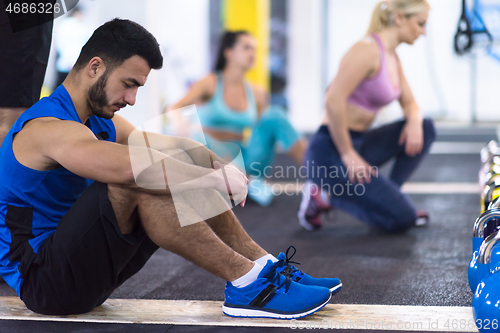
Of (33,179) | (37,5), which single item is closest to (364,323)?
(33,179)

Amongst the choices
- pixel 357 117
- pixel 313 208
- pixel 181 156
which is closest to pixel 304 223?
pixel 313 208

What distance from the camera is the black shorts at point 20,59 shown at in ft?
5.19

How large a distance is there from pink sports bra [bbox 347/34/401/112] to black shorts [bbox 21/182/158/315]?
4.71 feet

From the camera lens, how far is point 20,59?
1.60 meters

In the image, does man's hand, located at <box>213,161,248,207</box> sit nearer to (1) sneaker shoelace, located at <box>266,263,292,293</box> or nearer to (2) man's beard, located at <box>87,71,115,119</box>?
(1) sneaker shoelace, located at <box>266,263,292,293</box>

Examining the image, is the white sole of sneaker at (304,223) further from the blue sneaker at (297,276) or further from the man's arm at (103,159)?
the man's arm at (103,159)

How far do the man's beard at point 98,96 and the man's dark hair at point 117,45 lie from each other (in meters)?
0.03

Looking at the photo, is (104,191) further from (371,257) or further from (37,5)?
(371,257)

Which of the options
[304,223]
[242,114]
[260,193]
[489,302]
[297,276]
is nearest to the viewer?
[489,302]

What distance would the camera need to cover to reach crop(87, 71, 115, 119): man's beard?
1241mm

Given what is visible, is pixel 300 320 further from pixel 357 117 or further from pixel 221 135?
pixel 221 135

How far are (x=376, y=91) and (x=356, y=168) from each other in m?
0.37

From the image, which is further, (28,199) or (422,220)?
(422,220)

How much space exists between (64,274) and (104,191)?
0.22 m
